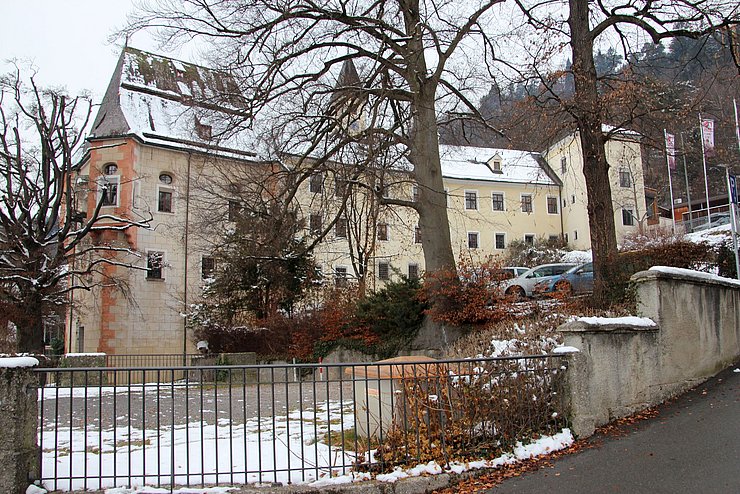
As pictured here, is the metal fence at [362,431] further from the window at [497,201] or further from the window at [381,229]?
the window at [497,201]

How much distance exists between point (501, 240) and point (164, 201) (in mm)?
29056

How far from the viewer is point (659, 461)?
6398 millimetres

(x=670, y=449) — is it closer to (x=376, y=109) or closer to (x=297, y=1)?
(x=376, y=109)

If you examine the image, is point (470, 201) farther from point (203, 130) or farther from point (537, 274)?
point (203, 130)

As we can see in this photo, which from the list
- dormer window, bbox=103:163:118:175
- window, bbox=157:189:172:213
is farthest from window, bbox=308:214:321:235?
dormer window, bbox=103:163:118:175

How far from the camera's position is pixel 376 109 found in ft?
54.5

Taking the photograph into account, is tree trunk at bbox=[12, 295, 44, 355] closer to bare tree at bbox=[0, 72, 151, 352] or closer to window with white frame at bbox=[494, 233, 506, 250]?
bare tree at bbox=[0, 72, 151, 352]

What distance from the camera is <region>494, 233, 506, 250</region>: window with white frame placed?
2046 inches

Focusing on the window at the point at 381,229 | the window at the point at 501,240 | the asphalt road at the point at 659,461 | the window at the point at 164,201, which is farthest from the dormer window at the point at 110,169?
the asphalt road at the point at 659,461

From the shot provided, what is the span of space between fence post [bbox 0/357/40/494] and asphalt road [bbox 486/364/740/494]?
4584 mm

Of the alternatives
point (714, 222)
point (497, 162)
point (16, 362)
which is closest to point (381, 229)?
point (16, 362)

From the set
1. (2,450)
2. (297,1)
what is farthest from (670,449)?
(297,1)

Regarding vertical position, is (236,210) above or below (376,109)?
below

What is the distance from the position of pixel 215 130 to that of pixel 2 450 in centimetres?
1137
